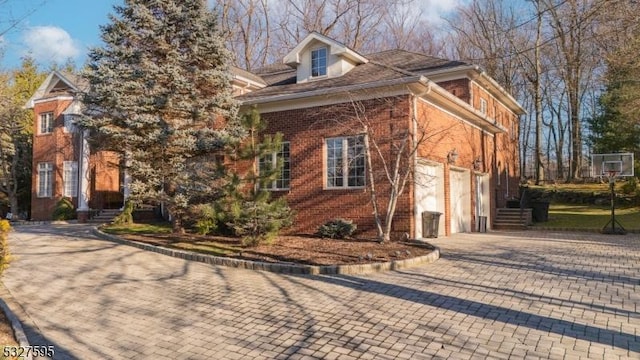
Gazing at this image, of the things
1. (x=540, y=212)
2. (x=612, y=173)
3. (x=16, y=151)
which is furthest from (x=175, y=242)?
(x=16, y=151)

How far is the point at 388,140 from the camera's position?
1222 centimetres

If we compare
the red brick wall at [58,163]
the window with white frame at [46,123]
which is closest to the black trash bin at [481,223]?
the red brick wall at [58,163]

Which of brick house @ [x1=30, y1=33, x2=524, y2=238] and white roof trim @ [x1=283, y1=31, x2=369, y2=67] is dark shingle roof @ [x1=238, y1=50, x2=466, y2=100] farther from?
white roof trim @ [x1=283, y1=31, x2=369, y2=67]

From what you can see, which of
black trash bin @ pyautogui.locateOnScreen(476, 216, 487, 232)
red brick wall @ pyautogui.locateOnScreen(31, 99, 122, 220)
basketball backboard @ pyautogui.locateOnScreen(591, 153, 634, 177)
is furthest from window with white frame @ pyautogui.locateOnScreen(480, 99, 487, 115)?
red brick wall @ pyautogui.locateOnScreen(31, 99, 122, 220)

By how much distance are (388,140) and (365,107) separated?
1.16m

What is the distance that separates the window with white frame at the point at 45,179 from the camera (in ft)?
72.6

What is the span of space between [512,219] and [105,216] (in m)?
17.6

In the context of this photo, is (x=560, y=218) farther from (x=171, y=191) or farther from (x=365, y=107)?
(x=171, y=191)

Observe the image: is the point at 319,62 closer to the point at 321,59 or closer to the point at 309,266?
the point at 321,59

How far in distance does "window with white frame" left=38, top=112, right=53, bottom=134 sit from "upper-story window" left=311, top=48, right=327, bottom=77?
15.1 metres

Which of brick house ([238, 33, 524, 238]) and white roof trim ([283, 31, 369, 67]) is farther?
white roof trim ([283, 31, 369, 67])

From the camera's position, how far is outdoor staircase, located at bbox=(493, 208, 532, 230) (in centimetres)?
1831

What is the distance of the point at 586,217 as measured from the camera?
66.1 ft

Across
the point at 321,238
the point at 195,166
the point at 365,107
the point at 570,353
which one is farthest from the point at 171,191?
the point at 570,353
